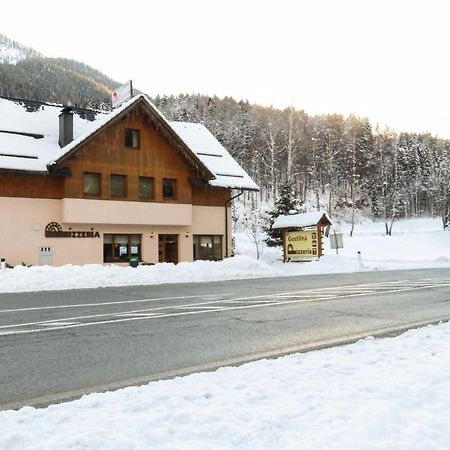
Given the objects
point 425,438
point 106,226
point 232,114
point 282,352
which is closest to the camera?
point 425,438

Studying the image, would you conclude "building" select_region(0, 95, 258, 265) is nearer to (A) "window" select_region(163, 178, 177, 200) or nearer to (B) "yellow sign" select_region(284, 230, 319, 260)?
(A) "window" select_region(163, 178, 177, 200)

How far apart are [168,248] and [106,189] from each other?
207 inches

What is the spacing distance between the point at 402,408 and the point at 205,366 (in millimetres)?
2748

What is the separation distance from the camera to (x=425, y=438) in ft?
11.5

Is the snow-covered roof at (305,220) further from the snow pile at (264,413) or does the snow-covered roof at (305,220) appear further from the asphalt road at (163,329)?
the snow pile at (264,413)

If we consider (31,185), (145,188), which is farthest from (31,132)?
(145,188)

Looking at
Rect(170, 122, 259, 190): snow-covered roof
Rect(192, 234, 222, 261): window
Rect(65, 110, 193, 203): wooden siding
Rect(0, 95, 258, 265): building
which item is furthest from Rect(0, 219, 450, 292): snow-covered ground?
Rect(65, 110, 193, 203): wooden siding

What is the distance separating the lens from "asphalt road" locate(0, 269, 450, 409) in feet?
19.0

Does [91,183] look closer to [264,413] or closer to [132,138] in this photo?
[132,138]

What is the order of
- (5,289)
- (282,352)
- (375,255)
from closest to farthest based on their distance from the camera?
(282,352) → (5,289) → (375,255)

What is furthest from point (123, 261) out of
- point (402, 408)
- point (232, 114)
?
point (232, 114)

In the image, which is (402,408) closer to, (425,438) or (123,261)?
(425,438)

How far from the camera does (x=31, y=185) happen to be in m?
24.2

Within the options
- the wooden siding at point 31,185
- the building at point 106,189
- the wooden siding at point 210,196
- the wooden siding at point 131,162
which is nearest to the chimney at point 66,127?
the building at point 106,189
